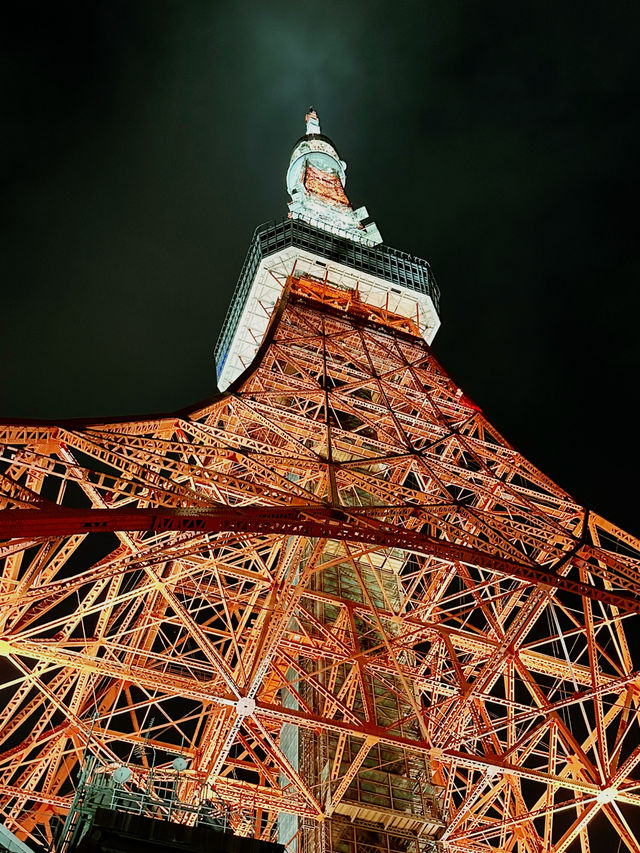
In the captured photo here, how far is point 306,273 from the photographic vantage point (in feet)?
108

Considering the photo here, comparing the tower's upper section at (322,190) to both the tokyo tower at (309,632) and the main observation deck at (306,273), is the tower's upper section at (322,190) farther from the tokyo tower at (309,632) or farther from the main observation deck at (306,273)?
the tokyo tower at (309,632)

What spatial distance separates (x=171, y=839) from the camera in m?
10.5

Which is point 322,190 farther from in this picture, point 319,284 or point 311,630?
point 311,630

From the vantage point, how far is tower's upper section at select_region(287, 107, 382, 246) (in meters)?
40.8

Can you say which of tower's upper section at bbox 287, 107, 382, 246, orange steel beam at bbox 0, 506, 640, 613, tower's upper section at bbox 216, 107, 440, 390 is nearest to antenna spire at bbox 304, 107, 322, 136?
tower's upper section at bbox 287, 107, 382, 246

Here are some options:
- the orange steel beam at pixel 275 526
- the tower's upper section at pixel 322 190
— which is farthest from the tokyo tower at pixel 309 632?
the tower's upper section at pixel 322 190

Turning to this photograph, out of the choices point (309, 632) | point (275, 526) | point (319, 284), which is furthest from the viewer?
point (319, 284)

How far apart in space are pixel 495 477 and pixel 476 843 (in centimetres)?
849

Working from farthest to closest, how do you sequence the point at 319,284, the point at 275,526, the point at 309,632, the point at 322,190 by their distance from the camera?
1. the point at 322,190
2. the point at 319,284
3. the point at 309,632
4. the point at 275,526

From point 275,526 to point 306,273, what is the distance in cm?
2341

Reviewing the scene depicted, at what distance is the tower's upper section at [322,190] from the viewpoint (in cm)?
4084

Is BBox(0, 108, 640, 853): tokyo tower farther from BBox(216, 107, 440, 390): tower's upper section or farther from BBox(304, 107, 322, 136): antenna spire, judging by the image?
BBox(304, 107, 322, 136): antenna spire

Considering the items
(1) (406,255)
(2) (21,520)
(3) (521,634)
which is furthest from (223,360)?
(2) (21,520)

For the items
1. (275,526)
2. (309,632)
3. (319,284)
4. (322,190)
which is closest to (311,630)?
(309,632)
